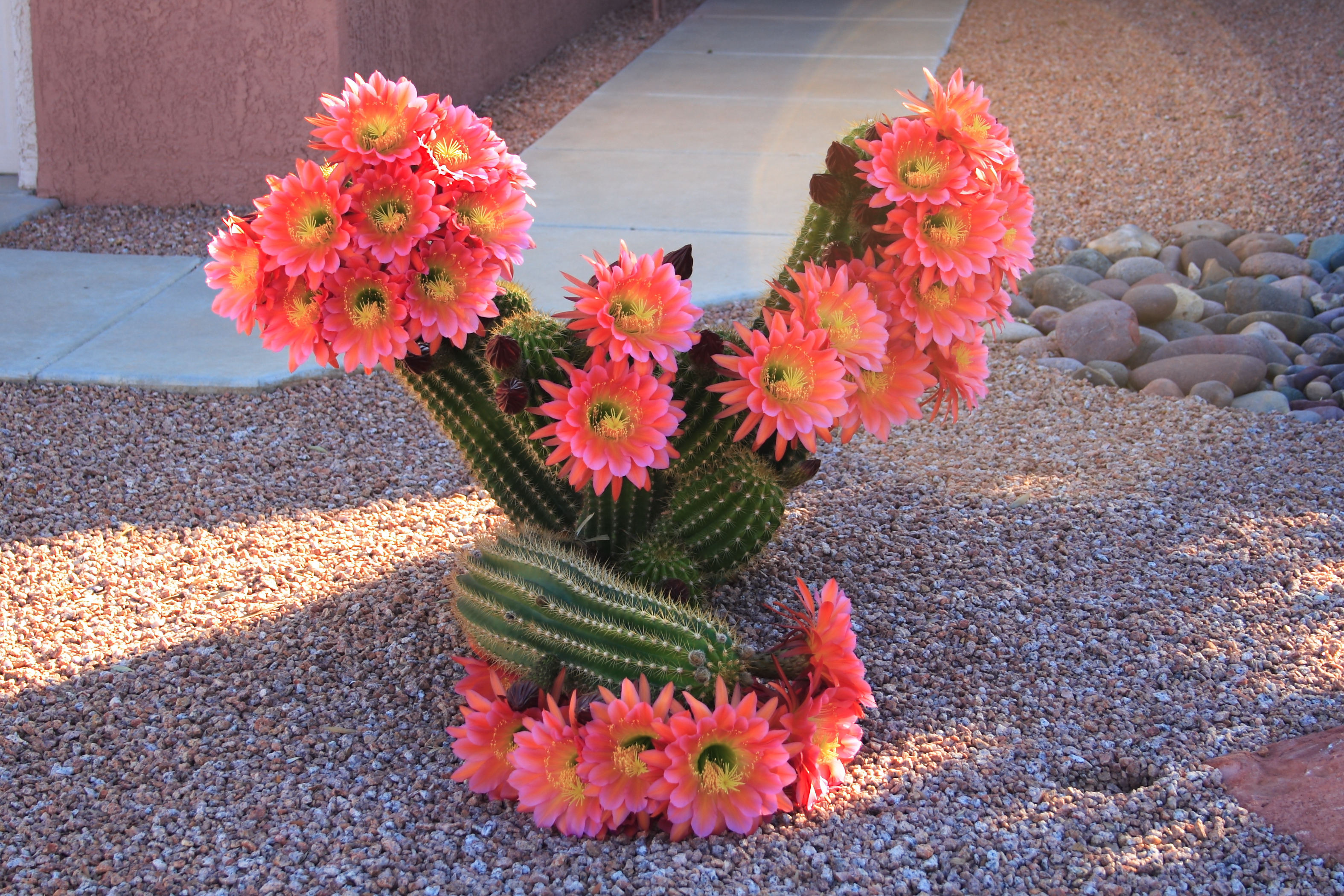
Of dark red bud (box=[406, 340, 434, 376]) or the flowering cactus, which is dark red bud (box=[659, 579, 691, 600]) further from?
dark red bud (box=[406, 340, 434, 376])

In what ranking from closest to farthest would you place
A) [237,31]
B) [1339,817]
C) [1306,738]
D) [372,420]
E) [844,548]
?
[1339,817], [1306,738], [844,548], [372,420], [237,31]

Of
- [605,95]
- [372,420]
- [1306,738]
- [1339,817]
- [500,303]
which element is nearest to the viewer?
[1339,817]

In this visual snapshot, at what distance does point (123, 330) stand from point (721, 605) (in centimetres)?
293

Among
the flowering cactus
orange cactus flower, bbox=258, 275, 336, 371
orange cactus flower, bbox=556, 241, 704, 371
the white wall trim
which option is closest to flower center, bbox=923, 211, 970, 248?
the flowering cactus

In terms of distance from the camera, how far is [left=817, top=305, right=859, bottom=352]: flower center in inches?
86.0

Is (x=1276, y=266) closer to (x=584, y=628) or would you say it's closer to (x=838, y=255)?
(x=838, y=255)

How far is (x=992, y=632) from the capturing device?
277cm

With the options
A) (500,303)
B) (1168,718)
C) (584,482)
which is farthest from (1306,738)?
(500,303)

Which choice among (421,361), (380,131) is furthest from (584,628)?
(380,131)

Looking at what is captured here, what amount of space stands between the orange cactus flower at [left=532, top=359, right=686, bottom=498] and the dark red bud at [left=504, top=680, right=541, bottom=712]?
1.22ft

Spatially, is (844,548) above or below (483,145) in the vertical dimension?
below

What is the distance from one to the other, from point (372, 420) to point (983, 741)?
7.92 ft

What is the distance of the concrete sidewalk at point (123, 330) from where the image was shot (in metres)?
4.16

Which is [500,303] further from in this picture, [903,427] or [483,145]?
[903,427]
